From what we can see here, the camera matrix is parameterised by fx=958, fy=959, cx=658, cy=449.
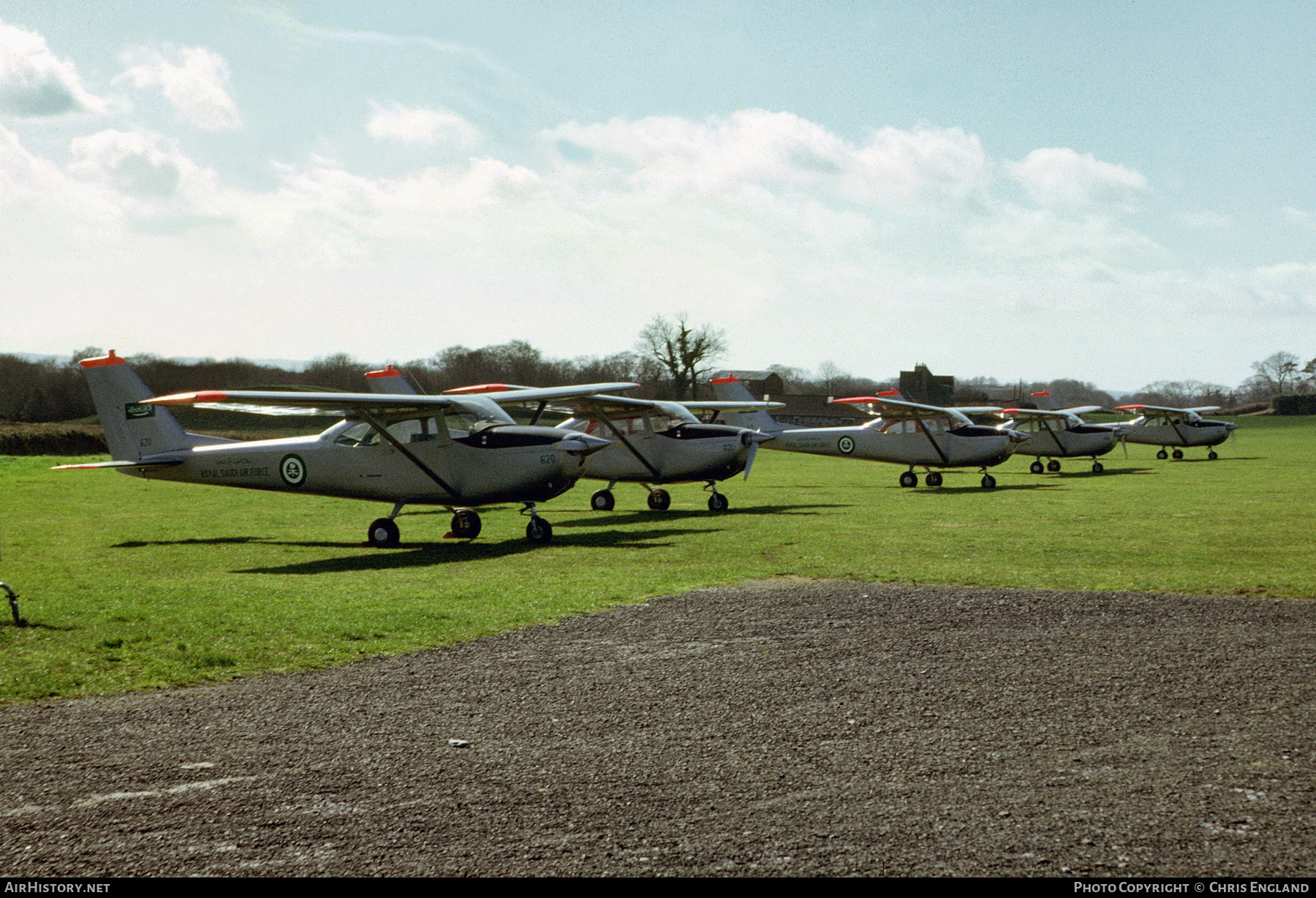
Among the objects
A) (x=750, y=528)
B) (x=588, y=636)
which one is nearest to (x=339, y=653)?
(x=588, y=636)

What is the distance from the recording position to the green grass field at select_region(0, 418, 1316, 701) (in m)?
6.97

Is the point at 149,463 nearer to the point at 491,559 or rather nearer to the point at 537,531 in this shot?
the point at 537,531

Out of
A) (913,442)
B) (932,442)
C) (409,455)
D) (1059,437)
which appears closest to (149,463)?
(409,455)

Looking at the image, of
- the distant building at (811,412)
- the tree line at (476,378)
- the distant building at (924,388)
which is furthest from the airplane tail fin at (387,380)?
the distant building at (924,388)

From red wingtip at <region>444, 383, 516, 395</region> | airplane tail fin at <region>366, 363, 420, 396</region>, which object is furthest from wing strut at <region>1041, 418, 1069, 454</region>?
airplane tail fin at <region>366, 363, 420, 396</region>

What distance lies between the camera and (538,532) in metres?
14.6

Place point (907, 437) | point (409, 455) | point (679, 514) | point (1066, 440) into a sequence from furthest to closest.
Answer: point (1066, 440) → point (907, 437) → point (679, 514) → point (409, 455)

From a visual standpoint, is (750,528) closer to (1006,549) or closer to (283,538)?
(1006,549)

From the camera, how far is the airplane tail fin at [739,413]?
28031 mm

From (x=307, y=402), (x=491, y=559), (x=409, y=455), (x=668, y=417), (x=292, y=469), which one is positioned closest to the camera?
(x=491, y=559)

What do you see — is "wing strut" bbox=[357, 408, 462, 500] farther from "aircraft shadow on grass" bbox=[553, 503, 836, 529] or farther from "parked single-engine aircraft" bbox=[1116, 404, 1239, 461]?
"parked single-engine aircraft" bbox=[1116, 404, 1239, 461]

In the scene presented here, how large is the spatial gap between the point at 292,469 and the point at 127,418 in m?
3.69

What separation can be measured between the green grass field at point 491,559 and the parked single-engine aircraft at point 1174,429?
19.5 m

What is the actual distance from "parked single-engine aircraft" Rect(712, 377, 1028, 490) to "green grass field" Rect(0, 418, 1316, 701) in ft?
8.46
